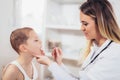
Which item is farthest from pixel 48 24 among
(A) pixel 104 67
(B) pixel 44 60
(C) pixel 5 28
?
(A) pixel 104 67

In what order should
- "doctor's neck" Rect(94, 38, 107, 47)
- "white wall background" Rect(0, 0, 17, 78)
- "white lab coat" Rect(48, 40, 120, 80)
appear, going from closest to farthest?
"white lab coat" Rect(48, 40, 120, 80)
"doctor's neck" Rect(94, 38, 107, 47)
"white wall background" Rect(0, 0, 17, 78)

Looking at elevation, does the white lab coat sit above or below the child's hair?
below

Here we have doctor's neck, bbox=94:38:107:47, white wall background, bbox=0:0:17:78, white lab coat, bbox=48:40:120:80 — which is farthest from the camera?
white wall background, bbox=0:0:17:78

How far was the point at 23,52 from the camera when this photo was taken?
Result: 4.33 ft

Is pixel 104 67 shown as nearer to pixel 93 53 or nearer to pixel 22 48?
pixel 93 53

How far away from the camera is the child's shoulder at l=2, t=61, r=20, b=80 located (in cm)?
127

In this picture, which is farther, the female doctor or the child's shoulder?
the child's shoulder

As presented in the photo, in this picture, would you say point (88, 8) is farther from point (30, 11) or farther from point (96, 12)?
point (30, 11)

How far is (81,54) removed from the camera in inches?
61.0

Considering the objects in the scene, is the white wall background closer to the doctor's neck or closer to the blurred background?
the blurred background

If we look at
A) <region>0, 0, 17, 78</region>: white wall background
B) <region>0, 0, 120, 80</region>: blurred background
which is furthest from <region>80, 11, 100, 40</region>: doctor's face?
<region>0, 0, 17, 78</region>: white wall background

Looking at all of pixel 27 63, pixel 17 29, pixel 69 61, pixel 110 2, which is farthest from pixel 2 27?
pixel 110 2

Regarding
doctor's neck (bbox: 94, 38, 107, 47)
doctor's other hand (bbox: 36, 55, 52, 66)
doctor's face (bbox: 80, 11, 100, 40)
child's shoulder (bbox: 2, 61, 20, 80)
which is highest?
doctor's face (bbox: 80, 11, 100, 40)

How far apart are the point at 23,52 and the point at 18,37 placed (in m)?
0.10
